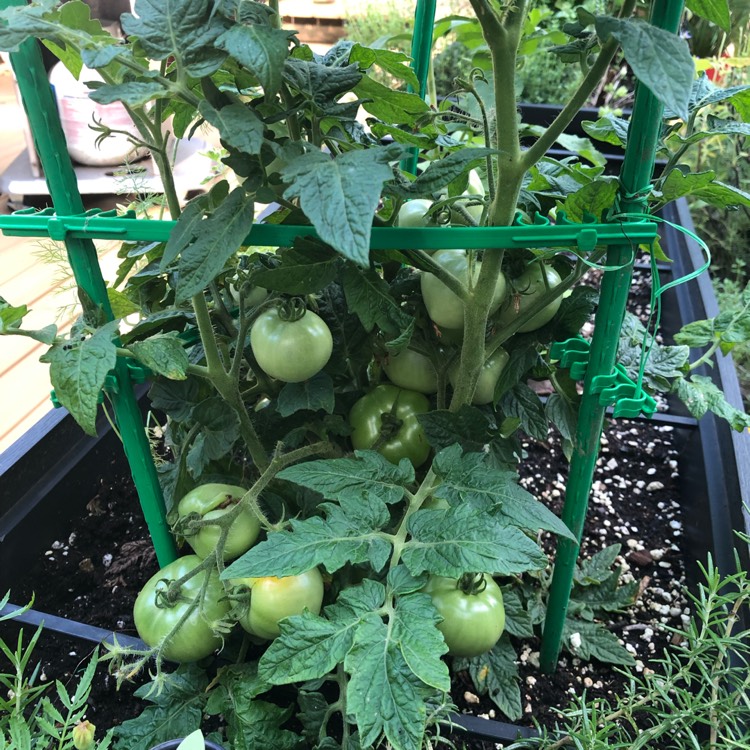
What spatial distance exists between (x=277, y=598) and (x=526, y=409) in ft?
1.10

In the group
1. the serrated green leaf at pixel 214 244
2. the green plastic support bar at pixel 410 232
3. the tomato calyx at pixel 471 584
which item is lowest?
the tomato calyx at pixel 471 584

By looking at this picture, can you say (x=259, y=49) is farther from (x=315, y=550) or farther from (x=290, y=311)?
(x=315, y=550)

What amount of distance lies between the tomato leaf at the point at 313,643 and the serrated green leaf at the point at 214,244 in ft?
0.88

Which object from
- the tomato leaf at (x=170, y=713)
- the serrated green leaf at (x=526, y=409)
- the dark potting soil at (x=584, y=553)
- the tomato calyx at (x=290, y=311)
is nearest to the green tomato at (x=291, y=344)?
the tomato calyx at (x=290, y=311)

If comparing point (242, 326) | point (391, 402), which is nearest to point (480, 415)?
point (391, 402)

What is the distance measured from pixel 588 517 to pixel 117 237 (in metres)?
0.87

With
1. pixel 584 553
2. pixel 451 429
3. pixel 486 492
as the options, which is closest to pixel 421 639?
pixel 486 492

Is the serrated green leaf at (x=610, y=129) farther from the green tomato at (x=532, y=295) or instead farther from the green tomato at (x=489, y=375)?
the green tomato at (x=489, y=375)

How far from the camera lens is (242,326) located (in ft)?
2.20

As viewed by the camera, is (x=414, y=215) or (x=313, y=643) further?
(x=414, y=215)

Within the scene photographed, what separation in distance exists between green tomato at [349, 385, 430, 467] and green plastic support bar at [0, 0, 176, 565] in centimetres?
24

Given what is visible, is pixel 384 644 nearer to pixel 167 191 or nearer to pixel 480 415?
pixel 480 415

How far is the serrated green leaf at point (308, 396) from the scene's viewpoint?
0.68 metres

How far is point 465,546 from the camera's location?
53 cm
